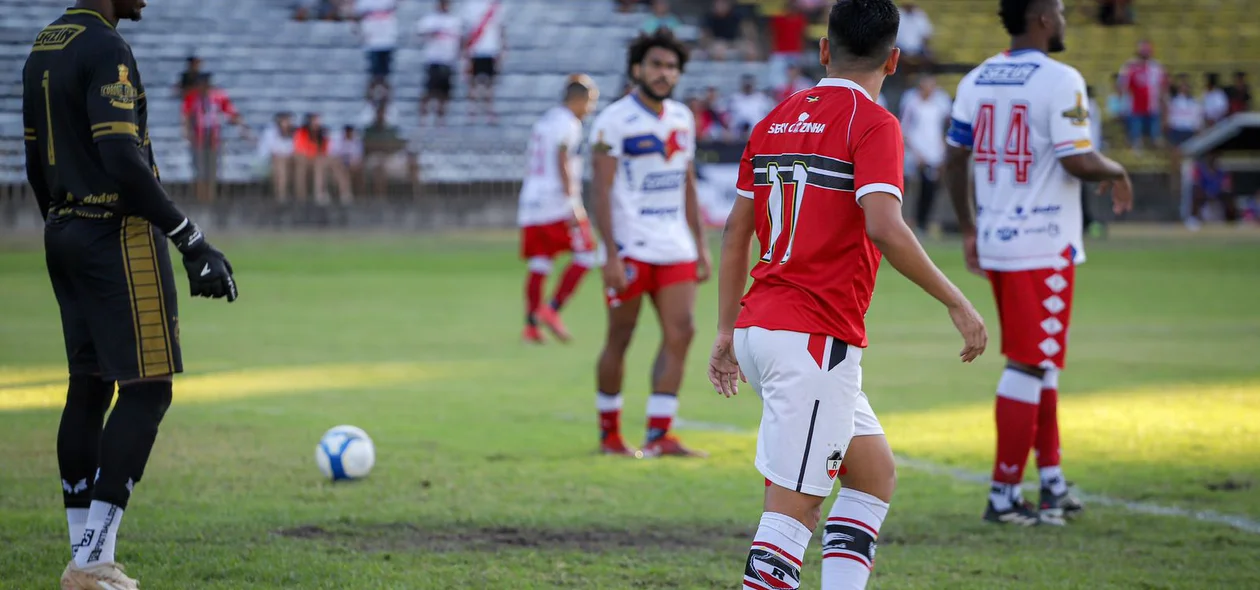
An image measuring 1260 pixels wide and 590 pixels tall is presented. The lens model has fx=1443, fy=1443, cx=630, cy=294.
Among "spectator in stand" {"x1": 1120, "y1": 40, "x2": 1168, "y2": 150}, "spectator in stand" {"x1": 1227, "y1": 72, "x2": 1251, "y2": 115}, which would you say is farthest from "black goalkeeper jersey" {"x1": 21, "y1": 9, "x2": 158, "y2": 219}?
"spectator in stand" {"x1": 1227, "y1": 72, "x2": 1251, "y2": 115}

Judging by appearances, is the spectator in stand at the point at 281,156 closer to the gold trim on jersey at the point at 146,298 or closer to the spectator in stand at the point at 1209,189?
the spectator in stand at the point at 1209,189

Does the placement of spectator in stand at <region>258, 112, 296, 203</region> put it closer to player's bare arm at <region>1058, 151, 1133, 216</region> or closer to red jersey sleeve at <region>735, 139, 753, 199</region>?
player's bare arm at <region>1058, 151, 1133, 216</region>

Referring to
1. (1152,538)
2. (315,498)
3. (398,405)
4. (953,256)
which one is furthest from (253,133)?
(1152,538)

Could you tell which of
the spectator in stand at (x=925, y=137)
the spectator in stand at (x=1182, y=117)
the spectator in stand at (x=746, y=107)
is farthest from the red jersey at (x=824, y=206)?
the spectator in stand at (x=1182, y=117)

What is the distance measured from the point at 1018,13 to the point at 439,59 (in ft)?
81.3

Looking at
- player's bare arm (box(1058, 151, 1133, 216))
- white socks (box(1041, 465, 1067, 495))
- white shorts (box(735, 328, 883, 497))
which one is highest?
player's bare arm (box(1058, 151, 1133, 216))

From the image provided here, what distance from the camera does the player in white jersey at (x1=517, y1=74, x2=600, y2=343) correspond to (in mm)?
14203

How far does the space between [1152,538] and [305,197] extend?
2246cm

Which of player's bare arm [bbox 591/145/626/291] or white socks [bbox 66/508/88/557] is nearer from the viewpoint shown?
white socks [bbox 66/508/88/557]

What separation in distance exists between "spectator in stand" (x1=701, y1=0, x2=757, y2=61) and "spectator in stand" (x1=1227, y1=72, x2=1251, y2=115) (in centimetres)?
1049

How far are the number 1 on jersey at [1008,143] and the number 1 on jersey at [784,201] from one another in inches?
111

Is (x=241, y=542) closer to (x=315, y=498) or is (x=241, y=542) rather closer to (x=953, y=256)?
(x=315, y=498)

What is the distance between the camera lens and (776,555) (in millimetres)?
4297

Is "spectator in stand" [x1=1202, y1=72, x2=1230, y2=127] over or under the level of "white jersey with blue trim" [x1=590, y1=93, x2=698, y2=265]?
under
